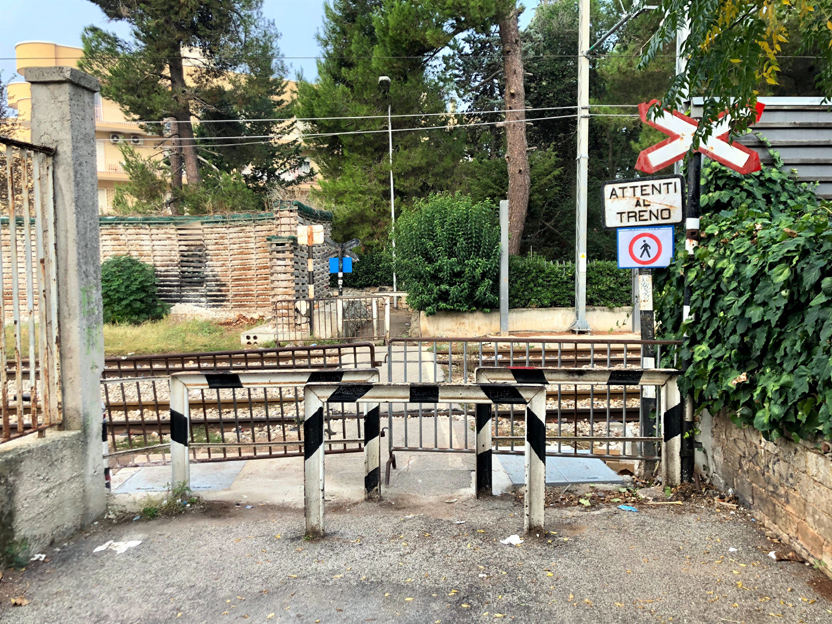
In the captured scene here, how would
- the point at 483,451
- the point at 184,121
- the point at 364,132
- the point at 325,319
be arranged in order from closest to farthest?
the point at 483,451, the point at 325,319, the point at 184,121, the point at 364,132

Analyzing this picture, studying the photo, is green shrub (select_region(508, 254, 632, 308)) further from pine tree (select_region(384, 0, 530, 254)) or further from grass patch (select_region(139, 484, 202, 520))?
grass patch (select_region(139, 484, 202, 520))

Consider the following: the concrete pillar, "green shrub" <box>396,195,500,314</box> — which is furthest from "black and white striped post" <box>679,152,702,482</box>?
"green shrub" <box>396,195,500,314</box>

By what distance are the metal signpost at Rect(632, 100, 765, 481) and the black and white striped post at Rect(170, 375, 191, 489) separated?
12.2 ft

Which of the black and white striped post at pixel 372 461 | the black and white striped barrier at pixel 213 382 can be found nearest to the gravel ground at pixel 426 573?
the black and white striped post at pixel 372 461

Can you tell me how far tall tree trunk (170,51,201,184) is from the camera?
25.1 metres

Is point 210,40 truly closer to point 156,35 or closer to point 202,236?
point 156,35

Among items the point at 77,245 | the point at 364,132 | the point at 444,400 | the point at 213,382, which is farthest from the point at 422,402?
the point at 364,132

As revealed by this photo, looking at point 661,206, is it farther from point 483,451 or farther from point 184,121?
point 184,121

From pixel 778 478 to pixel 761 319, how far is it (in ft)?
3.46

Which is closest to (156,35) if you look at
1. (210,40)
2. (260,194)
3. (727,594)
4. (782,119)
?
(210,40)

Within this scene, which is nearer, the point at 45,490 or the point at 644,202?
the point at 45,490

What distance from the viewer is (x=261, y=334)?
16375mm

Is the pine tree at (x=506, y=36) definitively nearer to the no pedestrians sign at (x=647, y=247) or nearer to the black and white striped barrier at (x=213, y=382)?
the no pedestrians sign at (x=647, y=247)

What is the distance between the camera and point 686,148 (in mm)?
5074
